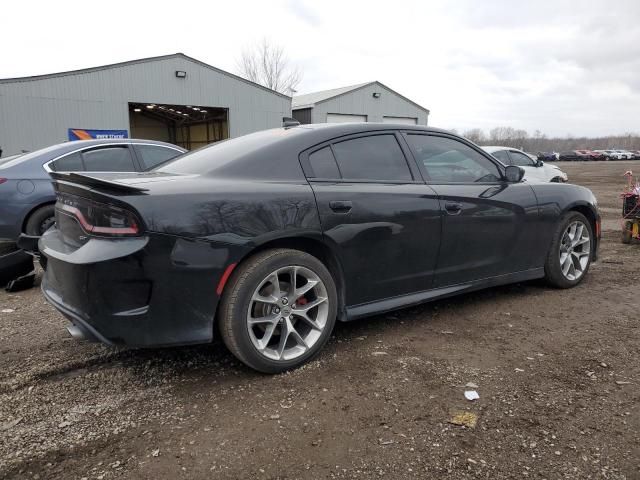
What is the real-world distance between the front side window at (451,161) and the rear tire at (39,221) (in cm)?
432

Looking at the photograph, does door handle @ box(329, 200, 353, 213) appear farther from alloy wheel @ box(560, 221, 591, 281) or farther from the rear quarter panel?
alloy wheel @ box(560, 221, 591, 281)

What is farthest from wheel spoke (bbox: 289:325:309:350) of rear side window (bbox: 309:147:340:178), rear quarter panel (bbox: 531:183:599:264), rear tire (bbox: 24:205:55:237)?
rear tire (bbox: 24:205:55:237)

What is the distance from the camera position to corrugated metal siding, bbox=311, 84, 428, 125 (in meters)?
27.2

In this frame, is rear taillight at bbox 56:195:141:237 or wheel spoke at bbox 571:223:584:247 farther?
A: wheel spoke at bbox 571:223:584:247

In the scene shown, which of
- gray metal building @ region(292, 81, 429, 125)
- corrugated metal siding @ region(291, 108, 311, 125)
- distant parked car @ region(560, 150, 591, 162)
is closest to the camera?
corrugated metal siding @ region(291, 108, 311, 125)

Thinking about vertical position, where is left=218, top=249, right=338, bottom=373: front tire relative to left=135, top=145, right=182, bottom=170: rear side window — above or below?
below

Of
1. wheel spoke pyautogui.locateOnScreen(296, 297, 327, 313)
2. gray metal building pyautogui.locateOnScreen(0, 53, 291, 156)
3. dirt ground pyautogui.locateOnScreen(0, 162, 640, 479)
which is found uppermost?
gray metal building pyautogui.locateOnScreen(0, 53, 291, 156)

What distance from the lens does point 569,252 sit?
4.53m

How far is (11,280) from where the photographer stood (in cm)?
484

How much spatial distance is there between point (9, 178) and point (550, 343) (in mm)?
5757

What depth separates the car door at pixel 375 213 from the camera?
3014 mm

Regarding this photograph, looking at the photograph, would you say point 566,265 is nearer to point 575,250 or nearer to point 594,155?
point 575,250

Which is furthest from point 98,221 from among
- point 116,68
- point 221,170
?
point 116,68

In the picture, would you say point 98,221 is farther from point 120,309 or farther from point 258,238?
point 258,238
